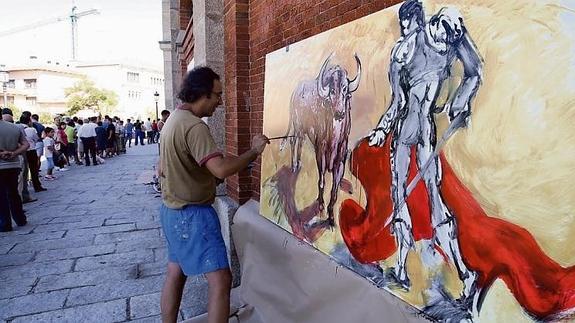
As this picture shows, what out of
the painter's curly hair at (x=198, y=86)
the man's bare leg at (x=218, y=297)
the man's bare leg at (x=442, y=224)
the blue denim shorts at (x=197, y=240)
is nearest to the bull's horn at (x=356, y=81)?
the man's bare leg at (x=442, y=224)

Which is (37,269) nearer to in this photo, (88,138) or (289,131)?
(289,131)

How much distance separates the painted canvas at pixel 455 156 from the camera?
4.16ft

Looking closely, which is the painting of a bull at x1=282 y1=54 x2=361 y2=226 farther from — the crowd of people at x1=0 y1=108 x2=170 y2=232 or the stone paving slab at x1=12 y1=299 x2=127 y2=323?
the crowd of people at x1=0 y1=108 x2=170 y2=232

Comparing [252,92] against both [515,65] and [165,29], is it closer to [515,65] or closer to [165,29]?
[515,65]

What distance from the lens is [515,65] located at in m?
1.37

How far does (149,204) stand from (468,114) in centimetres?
Answer: 756

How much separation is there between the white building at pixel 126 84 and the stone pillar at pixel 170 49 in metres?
60.5

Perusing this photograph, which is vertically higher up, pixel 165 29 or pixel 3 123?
pixel 165 29

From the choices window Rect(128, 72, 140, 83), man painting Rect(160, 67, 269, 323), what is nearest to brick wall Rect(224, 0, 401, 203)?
man painting Rect(160, 67, 269, 323)

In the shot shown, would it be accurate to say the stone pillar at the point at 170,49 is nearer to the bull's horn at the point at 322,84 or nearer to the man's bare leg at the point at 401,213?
the bull's horn at the point at 322,84

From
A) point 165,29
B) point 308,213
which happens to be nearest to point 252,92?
point 308,213

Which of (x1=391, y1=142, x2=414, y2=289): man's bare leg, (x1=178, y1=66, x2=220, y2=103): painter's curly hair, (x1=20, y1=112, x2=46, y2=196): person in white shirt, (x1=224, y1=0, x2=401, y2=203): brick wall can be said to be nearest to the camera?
(x1=391, y1=142, x2=414, y2=289): man's bare leg

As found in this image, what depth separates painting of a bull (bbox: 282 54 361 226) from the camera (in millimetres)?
2320

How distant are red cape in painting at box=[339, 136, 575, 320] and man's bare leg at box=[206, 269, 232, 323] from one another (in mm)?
906
